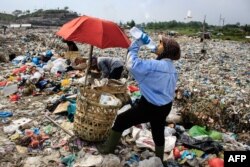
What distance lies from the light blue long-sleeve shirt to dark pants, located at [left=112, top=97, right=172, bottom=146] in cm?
9

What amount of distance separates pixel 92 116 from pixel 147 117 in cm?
80

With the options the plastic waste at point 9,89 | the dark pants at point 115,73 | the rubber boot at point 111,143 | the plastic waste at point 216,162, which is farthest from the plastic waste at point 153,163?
the plastic waste at point 9,89

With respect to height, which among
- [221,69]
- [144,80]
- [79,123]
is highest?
[144,80]

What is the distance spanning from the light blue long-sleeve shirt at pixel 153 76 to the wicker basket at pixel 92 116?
0.78 metres

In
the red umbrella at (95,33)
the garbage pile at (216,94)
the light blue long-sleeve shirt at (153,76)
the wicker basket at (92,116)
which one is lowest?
the garbage pile at (216,94)

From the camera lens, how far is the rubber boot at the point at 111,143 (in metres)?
4.20

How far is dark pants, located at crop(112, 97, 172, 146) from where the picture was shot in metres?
3.86

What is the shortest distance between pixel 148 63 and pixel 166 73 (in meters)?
0.24

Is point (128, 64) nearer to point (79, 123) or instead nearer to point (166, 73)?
point (166, 73)

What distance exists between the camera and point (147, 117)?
3.94 m

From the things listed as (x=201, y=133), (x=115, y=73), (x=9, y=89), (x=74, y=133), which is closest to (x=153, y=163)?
(x=74, y=133)

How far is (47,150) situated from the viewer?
4637 millimetres

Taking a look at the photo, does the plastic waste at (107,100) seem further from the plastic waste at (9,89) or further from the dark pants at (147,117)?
the plastic waste at (9,89)

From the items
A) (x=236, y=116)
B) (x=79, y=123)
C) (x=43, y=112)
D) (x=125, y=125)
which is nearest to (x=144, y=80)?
(x=125, y=125)
